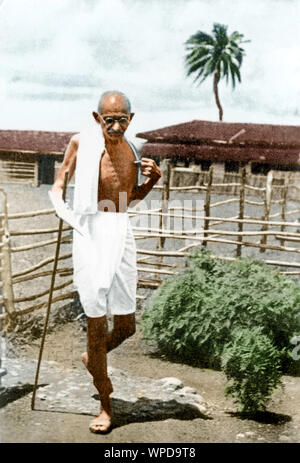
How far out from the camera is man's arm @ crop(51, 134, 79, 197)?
11.0ft

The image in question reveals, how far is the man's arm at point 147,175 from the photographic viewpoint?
3451 millimetres

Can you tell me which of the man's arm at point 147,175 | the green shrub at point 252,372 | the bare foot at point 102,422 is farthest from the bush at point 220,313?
the man's arm at point 147,175

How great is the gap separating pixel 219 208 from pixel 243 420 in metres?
11.7

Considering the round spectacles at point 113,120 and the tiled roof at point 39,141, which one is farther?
Result: the tiled roof at point 39,141

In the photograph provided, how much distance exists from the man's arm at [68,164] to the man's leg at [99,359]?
2.50 feet

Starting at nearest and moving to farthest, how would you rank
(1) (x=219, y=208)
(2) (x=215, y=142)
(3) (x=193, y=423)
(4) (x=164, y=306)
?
(3) (x=193, y=423) → (4) (x=164, y=306) → (1) (x=219, y=208) → (2) (x=215, y=142)

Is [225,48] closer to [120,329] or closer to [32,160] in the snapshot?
[120,329]

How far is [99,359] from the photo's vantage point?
3.46 meters

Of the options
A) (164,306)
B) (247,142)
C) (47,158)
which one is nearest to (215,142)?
(247,142)

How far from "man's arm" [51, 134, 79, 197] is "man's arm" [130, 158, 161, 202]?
1.27 ft

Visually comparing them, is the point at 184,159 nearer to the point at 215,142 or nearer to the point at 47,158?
the point at 215,142

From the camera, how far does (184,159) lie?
2039 cm

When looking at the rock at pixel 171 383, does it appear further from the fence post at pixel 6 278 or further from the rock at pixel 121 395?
the fence post at pixel 6 278

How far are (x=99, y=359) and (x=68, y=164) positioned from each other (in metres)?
1.13
